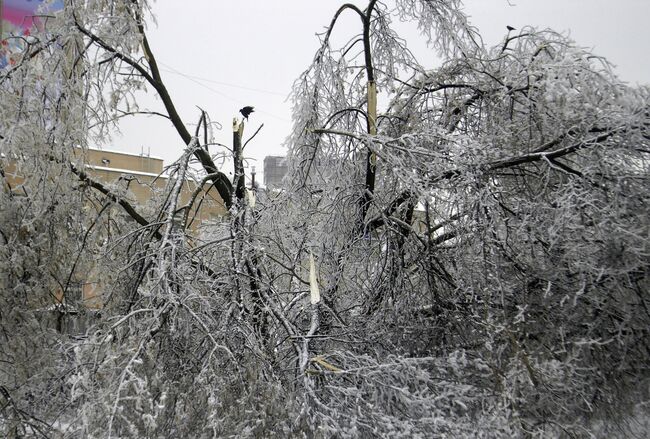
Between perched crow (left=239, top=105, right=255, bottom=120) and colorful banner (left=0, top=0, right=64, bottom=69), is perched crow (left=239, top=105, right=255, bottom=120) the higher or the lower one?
the lower one

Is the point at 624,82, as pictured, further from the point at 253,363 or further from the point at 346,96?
the point at 253,363

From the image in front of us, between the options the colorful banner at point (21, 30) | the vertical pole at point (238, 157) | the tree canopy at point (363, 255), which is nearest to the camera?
the tree canopy at point (363, 255)

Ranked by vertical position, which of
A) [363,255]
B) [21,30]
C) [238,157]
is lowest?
[363,255]

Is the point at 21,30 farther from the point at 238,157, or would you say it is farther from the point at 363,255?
the point at 363,255

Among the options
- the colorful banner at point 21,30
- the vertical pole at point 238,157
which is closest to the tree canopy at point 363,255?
the vertical pole at point 238,157

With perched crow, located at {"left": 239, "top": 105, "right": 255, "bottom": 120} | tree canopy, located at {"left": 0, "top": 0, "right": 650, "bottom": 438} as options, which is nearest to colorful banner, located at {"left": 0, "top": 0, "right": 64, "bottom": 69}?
tree canopy, located at {"left": 0, "top": 0, "right": 650, "bottom": 438}

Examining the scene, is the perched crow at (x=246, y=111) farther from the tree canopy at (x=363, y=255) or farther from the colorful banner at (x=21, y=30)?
the colorful banner at (x=21, y=30)

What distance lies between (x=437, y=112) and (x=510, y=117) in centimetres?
78

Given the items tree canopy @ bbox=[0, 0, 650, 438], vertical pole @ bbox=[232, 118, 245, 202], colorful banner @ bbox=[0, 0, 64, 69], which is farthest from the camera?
colorful banner @ bbox=[0, 0, 64, 69]

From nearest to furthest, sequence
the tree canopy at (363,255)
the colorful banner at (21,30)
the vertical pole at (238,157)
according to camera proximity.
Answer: the tree canopy at (363,255), the vertical pole at (238,157), the colorful banner at (21,30)

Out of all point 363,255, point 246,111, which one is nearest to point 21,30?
point 246,111

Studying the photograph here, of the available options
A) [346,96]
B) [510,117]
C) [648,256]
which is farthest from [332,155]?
[648,256]

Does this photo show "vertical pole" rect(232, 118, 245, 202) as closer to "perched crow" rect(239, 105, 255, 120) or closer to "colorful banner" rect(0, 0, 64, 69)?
"perched crow" rect(239, 105, 255, 120)

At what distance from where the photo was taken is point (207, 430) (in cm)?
286
